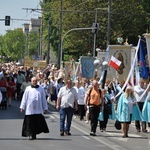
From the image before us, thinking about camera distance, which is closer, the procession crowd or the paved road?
the paved road

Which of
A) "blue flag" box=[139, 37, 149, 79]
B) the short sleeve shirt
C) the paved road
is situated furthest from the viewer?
"blue flag" box=[139, 37, 149, 79]

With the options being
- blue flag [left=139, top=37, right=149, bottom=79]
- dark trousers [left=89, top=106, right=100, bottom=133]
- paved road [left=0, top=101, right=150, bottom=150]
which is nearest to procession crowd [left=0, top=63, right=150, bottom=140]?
dark trousers [left=89, top=106, right=100, bottom=133]

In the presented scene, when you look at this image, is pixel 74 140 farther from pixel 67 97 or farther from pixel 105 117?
pixel 105 117

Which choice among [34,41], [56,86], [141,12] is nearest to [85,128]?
[56,86]

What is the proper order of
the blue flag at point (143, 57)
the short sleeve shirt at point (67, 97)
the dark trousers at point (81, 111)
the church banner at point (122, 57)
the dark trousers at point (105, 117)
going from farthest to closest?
the church banner at point (122, 57), the dark trousers at point (81, 111), the dark trousers at point (105, 117), the blue flag at point (143, 57), the short sleeve shirt at point (67, 97)

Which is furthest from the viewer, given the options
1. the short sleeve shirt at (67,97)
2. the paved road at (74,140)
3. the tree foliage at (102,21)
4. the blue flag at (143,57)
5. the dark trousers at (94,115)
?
the tree foliage at (102,21)

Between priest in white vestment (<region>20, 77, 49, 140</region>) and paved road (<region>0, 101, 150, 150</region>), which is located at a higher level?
priest in white vestment (<region>20, 77, 49, 140</region>)

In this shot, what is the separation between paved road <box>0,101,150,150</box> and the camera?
14275mm

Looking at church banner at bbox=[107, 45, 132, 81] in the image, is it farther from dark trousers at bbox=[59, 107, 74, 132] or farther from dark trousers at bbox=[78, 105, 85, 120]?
dark trousers at bbox=[59, 107, 74, 132]

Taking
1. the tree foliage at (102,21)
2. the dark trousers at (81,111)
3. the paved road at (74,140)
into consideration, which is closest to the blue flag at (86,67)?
the dark trousers at (81,111)

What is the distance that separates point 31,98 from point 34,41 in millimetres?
113819

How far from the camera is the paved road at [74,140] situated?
1427 centimetres

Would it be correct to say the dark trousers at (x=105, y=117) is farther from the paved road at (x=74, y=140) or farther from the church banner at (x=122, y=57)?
the church banner at (x=122, y=57)

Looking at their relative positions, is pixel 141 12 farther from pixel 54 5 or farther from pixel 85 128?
pixel 85 128
